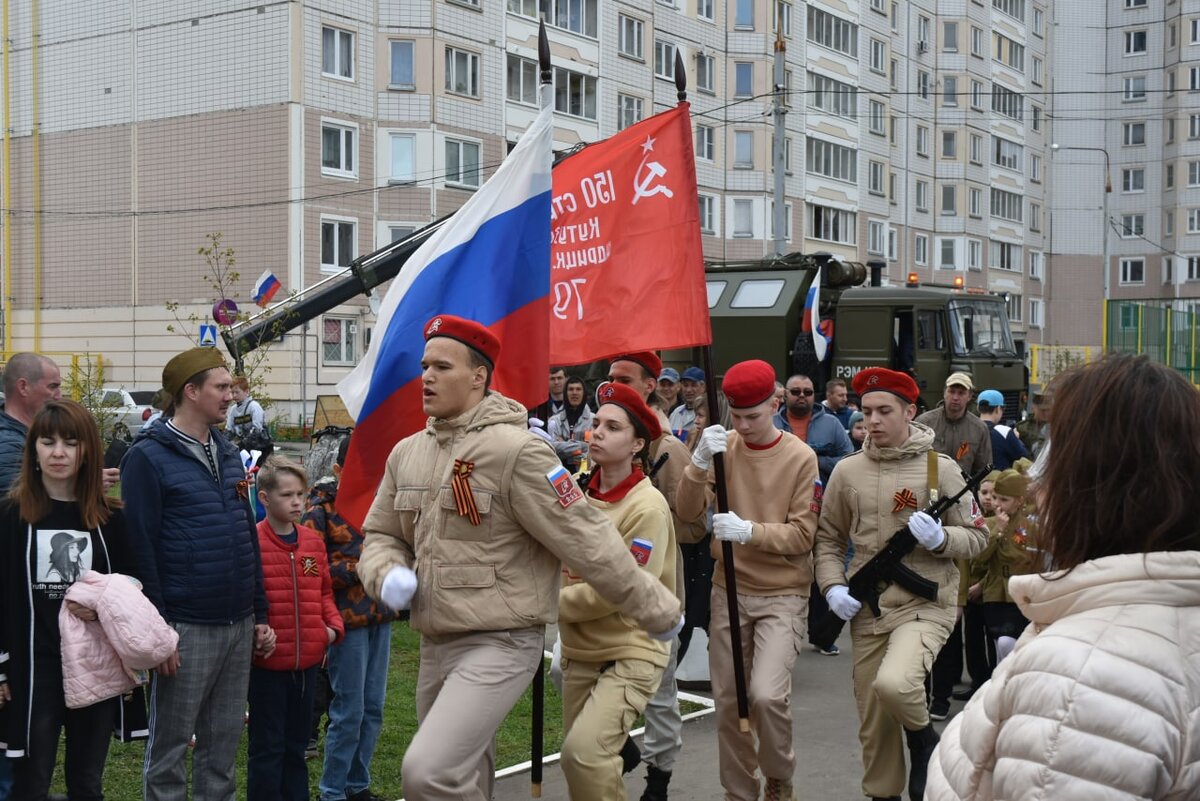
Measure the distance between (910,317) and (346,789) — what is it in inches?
649

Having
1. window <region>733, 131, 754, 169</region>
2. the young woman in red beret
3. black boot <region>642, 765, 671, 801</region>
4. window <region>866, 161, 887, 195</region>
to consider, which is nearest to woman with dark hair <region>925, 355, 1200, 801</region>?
the young woman in red beret

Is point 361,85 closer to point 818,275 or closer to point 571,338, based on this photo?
point 818,275

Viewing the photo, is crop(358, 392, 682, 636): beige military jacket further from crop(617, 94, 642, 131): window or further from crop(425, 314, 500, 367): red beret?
crop(617, 94, 642, 131): window

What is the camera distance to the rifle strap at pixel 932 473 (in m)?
6.17

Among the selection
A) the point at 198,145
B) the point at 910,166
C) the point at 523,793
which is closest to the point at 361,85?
the point at 198,145

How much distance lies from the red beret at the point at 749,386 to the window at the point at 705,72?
4444 cm

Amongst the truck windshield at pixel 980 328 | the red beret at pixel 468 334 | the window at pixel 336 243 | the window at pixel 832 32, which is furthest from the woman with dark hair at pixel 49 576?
the window at pixel 832 32

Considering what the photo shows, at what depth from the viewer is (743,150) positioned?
50594 mm

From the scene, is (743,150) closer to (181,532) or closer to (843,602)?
(843,602)

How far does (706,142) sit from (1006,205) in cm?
2321

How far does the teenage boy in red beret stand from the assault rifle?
1.00ft

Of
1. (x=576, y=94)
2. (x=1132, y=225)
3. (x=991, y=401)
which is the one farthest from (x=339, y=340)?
(x=1132, y=225)

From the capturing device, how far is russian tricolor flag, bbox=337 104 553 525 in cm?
602

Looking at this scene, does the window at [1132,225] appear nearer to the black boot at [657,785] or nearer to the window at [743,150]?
the window at [743,150]
